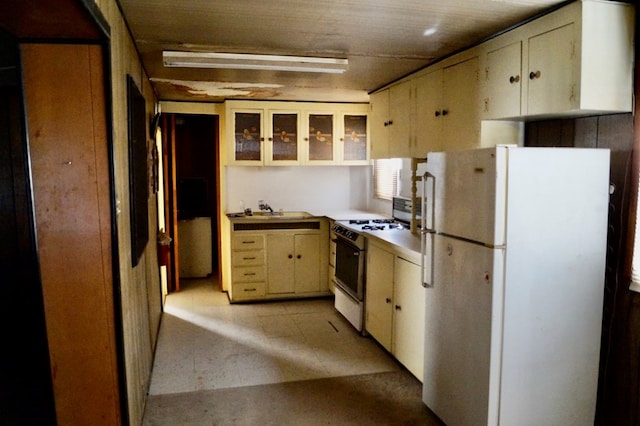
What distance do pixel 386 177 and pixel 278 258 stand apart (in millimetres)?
1540

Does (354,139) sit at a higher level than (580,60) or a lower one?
lower

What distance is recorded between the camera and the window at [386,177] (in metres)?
5.58

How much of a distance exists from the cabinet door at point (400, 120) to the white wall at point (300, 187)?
1688 millimetres

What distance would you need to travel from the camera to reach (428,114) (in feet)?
13.0

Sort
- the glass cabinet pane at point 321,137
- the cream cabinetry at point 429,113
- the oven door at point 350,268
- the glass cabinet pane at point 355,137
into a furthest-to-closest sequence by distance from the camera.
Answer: the glass cabinet pane at point 355,137 → the glass cabinet pane at point 321,137 → the oven door at point 350,268 → the cream cabinetry at point 429,113

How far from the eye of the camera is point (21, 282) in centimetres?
223

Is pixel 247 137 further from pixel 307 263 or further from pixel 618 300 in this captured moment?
pixel 618 300

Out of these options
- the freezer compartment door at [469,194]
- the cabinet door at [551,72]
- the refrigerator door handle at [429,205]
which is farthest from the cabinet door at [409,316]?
the cabinet door at [551,72]

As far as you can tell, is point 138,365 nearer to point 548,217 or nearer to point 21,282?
point 21,282

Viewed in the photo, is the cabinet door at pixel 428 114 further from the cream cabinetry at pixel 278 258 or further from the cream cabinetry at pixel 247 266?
the cream cabinetry at pixel 247 266

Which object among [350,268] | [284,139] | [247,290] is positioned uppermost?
[284,139]

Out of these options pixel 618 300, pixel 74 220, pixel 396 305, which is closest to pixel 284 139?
pixel 396 305

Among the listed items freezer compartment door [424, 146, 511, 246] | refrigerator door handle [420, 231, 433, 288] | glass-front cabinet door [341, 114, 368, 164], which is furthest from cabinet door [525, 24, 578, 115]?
glass-front cabinet door [341, 114, 368, 164]

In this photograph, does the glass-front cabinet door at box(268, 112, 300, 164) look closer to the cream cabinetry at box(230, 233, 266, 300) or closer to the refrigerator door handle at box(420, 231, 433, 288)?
the cream cabinetry at box(230, 233, 266, 300)
